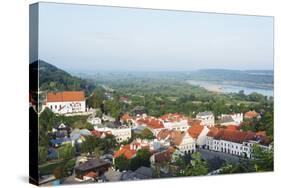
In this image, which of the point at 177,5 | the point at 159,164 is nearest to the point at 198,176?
the point at 159,164

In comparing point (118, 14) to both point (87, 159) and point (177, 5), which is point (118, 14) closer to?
point (177, 5)

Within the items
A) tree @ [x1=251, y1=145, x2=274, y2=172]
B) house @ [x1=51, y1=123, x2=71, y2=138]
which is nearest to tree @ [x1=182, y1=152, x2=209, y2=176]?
tree @ [x1=251, y1=145, x2=274, y2=172]

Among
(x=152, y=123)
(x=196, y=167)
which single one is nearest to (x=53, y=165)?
(x=152, y=123)

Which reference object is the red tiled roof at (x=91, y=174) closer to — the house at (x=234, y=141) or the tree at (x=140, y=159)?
the tree at (x=140, y=159)

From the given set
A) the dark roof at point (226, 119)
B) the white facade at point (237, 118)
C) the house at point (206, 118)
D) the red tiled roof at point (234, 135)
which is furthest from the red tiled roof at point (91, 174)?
the white facade at point (237, 118)

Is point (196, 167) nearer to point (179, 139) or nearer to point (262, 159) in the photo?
point (179, 139)

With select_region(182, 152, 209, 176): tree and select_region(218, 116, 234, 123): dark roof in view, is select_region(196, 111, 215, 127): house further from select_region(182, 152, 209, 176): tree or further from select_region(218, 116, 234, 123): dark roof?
select_region(182, 152, 209, 176): tree

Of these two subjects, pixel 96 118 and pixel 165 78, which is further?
pixel 165 78
